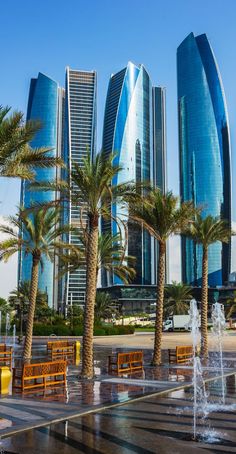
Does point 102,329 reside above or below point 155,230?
below

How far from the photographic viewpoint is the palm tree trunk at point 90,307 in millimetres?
17062

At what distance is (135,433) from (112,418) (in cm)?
156

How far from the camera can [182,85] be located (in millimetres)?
186500

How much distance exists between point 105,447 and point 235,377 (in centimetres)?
1143

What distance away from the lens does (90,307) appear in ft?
57.9

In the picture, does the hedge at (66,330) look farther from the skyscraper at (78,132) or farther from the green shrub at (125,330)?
the skyscraper at (78,132)

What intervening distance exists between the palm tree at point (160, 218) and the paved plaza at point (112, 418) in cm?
529

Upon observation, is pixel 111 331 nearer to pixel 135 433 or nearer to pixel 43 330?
pixel 43 330

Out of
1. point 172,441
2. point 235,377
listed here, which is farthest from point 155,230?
point 172,441

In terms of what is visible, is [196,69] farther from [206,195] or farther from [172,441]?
[172,441]

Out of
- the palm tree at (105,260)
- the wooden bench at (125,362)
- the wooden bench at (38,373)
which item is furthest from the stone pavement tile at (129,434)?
the palm tree at (105,260)

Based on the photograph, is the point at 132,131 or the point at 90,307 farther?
the point at 132,131

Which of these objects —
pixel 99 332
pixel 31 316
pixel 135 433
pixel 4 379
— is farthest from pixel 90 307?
pixel 99 332

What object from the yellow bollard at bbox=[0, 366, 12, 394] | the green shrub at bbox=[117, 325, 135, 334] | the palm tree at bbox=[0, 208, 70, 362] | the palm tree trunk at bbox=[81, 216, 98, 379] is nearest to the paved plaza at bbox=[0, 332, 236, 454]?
the yellow bollard at bbox=[0, 366, 12, 394]
